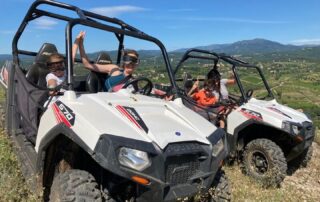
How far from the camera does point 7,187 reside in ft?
12.7

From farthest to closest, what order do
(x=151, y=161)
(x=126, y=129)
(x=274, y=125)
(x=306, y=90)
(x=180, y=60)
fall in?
1. (x=306, y=90)
2. (x=180, y=60)
3. (x=274, y=125)
4. (x=126, y=129)
5. (x=151, y=161)

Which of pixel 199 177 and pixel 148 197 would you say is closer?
pixel 148 197

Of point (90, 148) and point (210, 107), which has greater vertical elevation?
point (90, 148)

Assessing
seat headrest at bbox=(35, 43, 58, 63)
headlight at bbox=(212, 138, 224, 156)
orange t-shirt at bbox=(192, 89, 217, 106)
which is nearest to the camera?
headlight at bbox=(212, 138, 224, 156)

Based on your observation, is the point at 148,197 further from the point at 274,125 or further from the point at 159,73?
the point at 274,125

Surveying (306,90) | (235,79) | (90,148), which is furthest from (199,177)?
(306,90)

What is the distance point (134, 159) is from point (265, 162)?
393cm

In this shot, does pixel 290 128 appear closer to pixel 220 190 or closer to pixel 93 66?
pixel 220 190

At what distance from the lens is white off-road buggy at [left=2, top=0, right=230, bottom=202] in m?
2.98

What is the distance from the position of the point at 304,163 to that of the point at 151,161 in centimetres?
512

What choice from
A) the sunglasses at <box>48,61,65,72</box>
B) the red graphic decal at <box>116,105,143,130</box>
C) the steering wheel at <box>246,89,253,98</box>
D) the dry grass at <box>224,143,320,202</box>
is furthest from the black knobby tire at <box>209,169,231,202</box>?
the steering wheel at <box>246,89,253,98</box>

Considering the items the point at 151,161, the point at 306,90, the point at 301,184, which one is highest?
the point at 151,161

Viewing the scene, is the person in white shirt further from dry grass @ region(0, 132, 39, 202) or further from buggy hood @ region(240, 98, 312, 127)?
buggy hood @ region(240, 98, 312, 127)

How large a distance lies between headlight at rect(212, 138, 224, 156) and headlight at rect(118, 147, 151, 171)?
79cm
